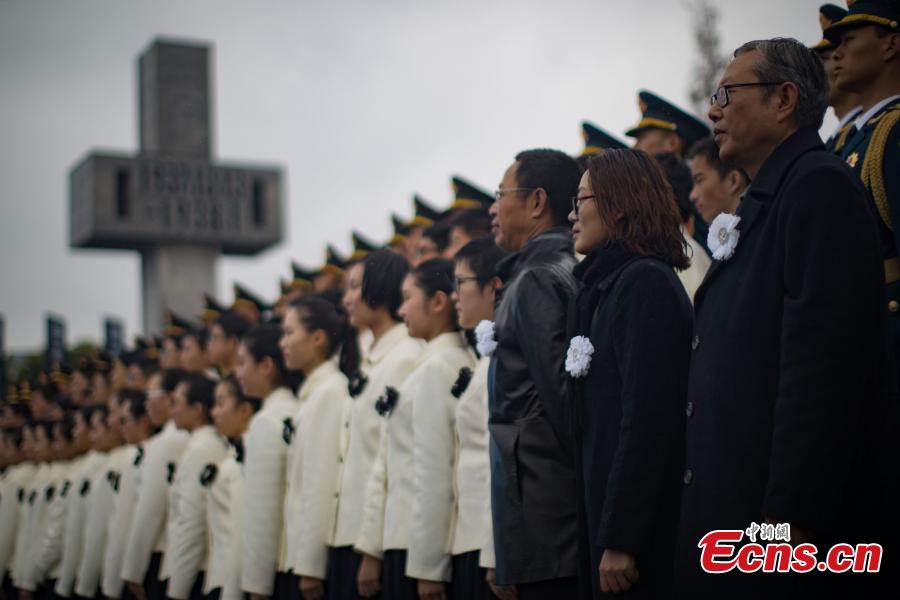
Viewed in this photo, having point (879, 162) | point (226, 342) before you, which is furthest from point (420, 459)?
point (226, 342)

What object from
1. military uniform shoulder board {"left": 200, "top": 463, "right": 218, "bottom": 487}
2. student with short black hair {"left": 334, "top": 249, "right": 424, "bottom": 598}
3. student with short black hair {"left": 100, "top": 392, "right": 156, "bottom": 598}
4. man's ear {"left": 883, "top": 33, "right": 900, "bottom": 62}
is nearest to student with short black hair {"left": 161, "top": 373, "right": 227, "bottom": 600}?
military uniform shoulder board {"left": 200, "top": 463, "right": 218, "bottom": 487}

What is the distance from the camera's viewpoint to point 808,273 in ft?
9.66

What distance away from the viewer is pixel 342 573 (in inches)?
238

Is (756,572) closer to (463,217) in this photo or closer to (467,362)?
(467,362)

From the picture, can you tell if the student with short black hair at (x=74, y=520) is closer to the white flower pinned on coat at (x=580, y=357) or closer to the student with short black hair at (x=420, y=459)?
the student with short black hair at (x=420, y=459)

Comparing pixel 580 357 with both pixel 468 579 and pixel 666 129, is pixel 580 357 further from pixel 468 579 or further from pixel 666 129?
pixel 666 129

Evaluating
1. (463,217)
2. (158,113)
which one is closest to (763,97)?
(463,217)

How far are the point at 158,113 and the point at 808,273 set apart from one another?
918 inches

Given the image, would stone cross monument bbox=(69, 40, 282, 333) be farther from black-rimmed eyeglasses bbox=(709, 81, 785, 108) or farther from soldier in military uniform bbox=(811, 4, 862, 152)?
black-rimmed eyeglasses bbox=(709, 81, 785, 108)

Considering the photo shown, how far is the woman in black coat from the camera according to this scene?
3.52 metres

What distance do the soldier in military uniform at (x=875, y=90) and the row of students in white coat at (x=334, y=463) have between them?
1.70 m

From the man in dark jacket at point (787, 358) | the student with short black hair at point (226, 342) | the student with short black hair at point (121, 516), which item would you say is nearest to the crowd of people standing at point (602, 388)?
the man in dark jacket at point (787, 358)

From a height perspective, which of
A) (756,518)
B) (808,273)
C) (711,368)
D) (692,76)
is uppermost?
(692,76)

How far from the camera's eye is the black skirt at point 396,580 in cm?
538
